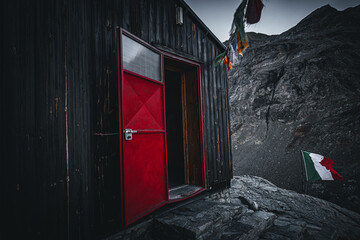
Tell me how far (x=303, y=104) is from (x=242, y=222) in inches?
572

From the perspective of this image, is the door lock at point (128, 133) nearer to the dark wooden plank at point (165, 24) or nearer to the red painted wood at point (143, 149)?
the red painted wood at point (143, 149)

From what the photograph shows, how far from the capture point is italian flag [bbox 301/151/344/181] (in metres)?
6.68

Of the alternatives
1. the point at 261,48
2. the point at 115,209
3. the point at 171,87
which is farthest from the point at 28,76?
the point at 261,48

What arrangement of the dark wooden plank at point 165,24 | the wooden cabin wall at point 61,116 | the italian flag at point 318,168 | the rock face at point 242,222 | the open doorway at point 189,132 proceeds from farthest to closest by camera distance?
the italian flag at point 318,168
the open doorway at point 189,132
the dark wooden plank at point 165,24
the rock face at point 242,222
the wooden cabin wall at point 61,116

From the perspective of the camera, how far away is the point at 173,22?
4176mm

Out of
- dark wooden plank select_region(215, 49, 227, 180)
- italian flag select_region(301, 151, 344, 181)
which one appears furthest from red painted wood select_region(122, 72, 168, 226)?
italian flag select_region(301, 151, 344, 181)

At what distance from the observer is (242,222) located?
3352mm

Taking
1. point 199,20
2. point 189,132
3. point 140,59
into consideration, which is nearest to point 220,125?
point 189,132

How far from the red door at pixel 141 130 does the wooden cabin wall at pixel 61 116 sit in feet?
0.79

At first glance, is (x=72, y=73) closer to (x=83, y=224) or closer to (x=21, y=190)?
(x=21, y=190)

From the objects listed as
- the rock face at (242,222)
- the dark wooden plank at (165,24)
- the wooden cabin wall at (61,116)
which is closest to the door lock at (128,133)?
the wooden cabin wall at (61,116)

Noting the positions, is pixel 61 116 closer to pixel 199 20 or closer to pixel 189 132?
pixel 189 132

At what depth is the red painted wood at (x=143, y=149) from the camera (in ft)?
8.79

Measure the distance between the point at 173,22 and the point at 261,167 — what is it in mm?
11761
